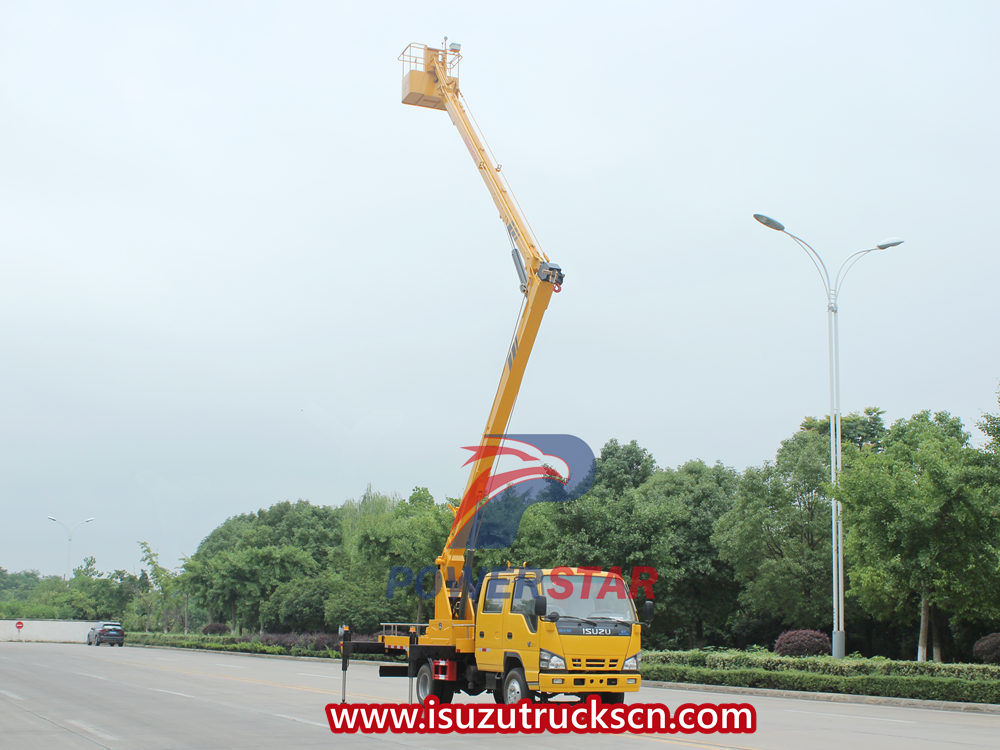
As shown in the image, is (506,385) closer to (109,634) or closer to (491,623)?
(491,623)

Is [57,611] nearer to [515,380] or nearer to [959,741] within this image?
[515,380]

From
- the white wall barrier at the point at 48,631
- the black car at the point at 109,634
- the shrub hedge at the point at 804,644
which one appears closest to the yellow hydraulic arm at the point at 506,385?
the shrub hedge at the point at 804,644

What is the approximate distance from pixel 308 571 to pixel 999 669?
45092mm

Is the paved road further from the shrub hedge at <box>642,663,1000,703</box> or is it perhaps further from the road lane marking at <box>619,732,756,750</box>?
the shrub hedge at <box>642,663,1000,703</box>

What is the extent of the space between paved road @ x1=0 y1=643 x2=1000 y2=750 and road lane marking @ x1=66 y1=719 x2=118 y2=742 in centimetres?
1

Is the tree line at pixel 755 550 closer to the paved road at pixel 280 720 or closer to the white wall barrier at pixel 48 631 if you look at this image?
the paved road at pixel 280 720

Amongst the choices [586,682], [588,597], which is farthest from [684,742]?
[588,597]

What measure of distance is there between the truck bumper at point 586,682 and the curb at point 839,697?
30.3 feet

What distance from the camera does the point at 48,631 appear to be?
69500 millimetres

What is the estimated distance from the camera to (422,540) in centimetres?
3794

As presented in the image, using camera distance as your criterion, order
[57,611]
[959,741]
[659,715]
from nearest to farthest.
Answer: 1. [959,741]
2. [659,715]
3. [57,611]

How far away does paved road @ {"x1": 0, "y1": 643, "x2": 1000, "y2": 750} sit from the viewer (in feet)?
39.7

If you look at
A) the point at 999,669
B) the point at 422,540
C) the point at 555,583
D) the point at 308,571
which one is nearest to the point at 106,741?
the point at 555,583

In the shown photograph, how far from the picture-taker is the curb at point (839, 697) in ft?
63.3
